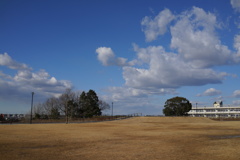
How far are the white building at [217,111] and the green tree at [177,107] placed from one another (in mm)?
42165

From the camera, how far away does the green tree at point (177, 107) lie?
83062mm

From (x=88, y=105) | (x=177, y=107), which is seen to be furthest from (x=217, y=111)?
(x=88, y=105)

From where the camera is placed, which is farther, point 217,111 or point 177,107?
point 217,111

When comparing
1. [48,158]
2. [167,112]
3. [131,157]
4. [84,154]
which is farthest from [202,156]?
[167,112]

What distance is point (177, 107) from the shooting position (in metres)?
83.4

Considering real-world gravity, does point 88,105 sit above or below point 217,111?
above

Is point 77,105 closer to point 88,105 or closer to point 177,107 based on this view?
point 88,105

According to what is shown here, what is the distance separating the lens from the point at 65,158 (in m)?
12.0

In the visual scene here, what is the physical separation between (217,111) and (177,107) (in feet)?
175

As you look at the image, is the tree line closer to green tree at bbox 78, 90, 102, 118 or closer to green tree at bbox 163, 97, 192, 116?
green tree at bbox 78, 90, 102, 118

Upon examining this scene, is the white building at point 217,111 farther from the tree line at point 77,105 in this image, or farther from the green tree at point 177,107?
the tree line at point 77,105

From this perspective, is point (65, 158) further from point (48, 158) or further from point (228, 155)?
point (228, 155)

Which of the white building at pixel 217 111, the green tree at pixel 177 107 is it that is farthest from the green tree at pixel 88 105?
the white building at pixel 217 111

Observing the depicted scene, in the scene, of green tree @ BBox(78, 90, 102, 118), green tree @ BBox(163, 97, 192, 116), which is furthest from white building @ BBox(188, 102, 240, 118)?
green tree @ BBox(78, 90, 102, 118)
